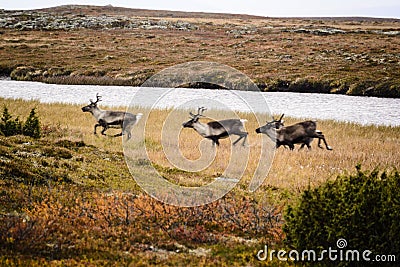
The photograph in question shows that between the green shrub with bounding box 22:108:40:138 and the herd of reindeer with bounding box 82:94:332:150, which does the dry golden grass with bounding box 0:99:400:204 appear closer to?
the herd of reindeer with bounding box 82:94:332:150

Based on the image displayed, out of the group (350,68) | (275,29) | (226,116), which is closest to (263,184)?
(226,116)

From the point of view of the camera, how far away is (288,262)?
26.5 ft

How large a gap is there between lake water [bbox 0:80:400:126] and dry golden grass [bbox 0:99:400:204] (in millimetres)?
9655

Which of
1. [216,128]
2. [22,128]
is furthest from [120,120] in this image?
[216,128]

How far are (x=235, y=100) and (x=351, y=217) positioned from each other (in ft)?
143

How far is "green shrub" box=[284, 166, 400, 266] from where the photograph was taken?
7.67 metres

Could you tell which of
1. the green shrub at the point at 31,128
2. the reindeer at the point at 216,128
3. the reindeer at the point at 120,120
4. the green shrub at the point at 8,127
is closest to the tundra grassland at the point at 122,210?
the reindeer at the point at 216,128

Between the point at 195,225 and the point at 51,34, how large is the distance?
10373 centimetres

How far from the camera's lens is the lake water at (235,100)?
135 ft

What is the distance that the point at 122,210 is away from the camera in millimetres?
10273

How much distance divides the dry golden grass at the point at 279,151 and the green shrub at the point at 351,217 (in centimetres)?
259

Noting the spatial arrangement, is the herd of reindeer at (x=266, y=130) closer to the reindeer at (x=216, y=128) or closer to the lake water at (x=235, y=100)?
the reindeer at (x=216, y=128)

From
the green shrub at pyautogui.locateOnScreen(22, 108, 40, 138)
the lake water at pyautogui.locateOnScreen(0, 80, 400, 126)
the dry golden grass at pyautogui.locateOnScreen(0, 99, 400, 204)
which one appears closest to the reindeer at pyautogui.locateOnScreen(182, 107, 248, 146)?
the dry golden grass at pyautogui.locateOnScreen(0, 99, 400, 204)

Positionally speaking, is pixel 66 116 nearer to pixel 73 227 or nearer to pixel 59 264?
pixel 73 227
